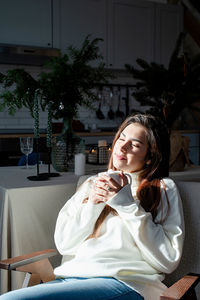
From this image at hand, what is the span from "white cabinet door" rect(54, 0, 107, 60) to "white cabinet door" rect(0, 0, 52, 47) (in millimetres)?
128

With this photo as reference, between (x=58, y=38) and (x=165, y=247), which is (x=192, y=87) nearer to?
(x=165, y=247)

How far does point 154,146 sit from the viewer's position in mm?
1601

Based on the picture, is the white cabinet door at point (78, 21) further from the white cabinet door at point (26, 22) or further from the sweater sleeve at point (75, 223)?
the sweater sleeve at point (75, 223)

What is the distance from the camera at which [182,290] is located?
1167mm

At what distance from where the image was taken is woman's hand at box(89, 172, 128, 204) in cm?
140

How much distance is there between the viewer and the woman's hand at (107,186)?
4.59 feet

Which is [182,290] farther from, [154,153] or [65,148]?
[65,148]

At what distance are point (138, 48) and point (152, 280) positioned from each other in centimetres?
418

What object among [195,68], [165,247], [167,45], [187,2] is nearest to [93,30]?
[167,45]

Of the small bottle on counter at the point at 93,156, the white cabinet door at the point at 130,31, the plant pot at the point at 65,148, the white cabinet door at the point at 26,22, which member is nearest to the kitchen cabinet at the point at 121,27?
the white cabinet door at the point at 130,31

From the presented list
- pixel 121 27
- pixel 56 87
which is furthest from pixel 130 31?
pixel 56 87

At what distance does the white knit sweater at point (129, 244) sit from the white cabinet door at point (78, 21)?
3.51 metres

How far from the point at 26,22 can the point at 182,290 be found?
3.95 metres

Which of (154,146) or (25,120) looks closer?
(154,146)
